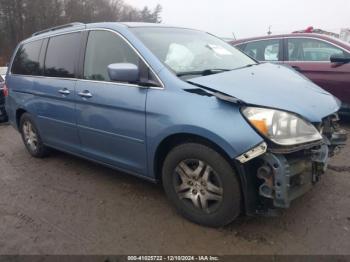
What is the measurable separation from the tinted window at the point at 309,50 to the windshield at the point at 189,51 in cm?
247

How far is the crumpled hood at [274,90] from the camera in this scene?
274cm

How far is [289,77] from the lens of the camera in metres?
3.42

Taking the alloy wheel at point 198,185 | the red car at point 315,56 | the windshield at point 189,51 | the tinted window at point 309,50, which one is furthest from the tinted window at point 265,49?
the alloy wheel at point 198,185

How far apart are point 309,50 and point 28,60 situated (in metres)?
4.52

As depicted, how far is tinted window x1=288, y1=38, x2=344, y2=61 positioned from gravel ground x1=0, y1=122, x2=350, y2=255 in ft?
7.53

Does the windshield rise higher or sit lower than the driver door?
higher

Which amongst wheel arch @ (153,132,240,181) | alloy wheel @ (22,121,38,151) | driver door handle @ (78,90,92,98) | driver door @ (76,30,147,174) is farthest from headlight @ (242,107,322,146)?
alloy wheel @ (22,121,38,151)

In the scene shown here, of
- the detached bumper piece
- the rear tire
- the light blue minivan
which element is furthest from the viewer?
the rear tire

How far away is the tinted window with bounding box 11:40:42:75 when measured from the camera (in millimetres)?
4811

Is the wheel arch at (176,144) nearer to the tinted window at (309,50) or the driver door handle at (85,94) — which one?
the driver door handle at (85,94)

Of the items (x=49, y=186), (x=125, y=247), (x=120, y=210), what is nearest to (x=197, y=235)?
(x=125, y=247)

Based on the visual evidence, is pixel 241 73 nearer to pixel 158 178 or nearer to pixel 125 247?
pixel 158 178

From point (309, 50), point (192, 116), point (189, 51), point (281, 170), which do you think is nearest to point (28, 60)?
point (189, 51)

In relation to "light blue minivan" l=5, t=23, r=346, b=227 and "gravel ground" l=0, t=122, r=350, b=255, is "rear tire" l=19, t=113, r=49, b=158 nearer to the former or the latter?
"light blue minivan" l=5, t=23, r=346, b=227
